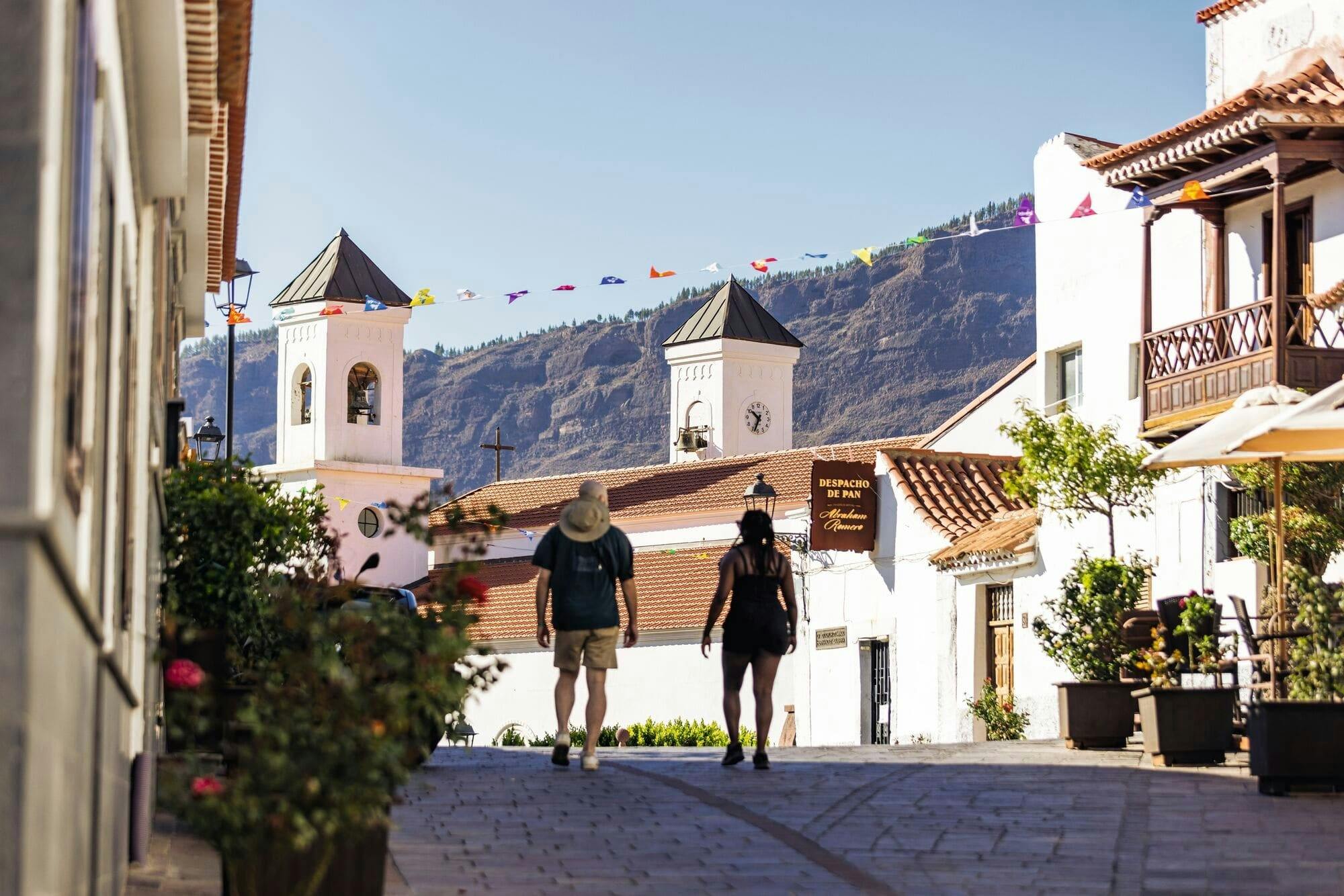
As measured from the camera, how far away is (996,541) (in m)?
28.6

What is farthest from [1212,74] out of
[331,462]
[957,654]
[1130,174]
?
[331,462]

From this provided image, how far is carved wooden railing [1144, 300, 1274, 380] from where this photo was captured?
2077cm

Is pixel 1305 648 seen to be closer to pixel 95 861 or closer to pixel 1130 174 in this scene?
pixel 95 861

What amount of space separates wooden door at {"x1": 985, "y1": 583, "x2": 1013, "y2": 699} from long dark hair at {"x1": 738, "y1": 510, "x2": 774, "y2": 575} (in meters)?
15.5

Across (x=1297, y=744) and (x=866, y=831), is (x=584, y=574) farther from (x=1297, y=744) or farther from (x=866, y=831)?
(x=1297, y=744)

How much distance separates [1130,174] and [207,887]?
1791 cm

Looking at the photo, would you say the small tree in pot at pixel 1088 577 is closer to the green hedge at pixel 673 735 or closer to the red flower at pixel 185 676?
the red flower at pixel 185 676

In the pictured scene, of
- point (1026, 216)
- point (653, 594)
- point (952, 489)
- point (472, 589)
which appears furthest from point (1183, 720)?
point (653, 594)

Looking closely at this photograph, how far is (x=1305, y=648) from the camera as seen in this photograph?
39.4 feet

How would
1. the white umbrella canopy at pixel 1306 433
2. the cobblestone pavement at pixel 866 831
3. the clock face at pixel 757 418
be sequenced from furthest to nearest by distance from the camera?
the clock face at pixel 757 418 < the white umbrella canopy at pixel 1306 433 < the cobblestone pavement at pixel 866 831

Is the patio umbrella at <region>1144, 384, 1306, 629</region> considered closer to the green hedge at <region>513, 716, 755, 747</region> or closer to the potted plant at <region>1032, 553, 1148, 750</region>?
the potted plant at <region>1032, 553, 1148, 750</region>

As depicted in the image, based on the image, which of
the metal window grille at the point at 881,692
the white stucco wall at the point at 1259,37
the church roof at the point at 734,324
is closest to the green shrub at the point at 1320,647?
the white stucco wall at the point at 1259,37

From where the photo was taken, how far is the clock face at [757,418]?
8138cm

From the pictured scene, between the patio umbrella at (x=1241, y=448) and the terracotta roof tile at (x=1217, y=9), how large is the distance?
10.3 meters
